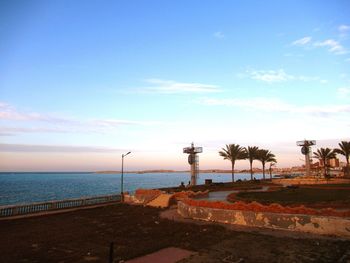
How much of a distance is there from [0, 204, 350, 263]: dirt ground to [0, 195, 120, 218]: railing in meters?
2.30

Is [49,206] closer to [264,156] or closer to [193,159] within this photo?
[193,159]

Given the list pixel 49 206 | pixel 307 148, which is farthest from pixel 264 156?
pixel 49 206

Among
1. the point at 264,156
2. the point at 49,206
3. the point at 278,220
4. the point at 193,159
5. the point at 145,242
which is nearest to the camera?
the point at 145,242

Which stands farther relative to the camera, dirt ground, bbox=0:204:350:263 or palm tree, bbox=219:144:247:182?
palm tree, bbox=219:144:247:182

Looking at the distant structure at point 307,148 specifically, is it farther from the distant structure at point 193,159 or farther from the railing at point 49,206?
the railing at point 49,206

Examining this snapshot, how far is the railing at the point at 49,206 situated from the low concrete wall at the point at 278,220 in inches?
569

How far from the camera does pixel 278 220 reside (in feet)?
63.2

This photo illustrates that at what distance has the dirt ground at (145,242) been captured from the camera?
13.9 meters

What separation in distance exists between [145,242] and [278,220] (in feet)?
27.8

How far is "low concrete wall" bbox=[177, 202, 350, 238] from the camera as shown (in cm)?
1723

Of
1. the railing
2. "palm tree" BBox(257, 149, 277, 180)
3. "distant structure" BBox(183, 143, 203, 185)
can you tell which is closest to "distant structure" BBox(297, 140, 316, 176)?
"palm tree" BBox(257, 149, 277, 180)

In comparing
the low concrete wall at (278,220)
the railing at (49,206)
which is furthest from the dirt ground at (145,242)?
the railing at (49,206)

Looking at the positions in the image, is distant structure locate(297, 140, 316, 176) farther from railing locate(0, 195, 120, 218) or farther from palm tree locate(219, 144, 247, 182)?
railing locate(0, 195, 120, 218)

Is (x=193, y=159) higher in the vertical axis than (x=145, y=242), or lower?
higher
